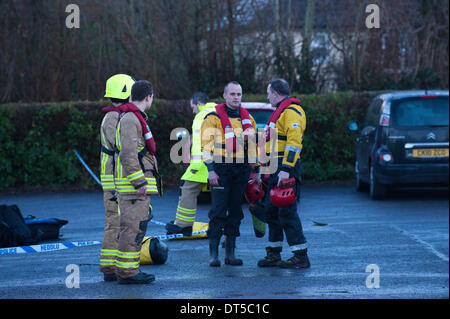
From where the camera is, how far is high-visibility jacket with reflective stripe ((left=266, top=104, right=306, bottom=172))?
25.6 ft

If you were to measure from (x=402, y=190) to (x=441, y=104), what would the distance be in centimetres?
212

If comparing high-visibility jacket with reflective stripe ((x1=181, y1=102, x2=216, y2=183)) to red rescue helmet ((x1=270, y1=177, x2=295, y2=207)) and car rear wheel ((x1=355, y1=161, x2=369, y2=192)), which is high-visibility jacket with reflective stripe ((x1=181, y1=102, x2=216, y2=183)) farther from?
car rear wheel ((x1=355, y1=161, x2=369, y2=192))

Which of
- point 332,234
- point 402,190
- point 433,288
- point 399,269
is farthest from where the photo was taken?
point 402,190

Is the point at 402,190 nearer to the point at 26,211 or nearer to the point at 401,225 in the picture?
the point at 401,225

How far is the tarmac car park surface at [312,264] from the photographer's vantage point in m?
6.82

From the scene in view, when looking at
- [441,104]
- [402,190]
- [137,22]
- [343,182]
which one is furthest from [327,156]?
[137,22]

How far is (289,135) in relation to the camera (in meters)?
7.80

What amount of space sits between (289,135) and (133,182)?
177cm

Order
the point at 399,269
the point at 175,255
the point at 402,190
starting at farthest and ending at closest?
the point at 402,190 < the point at 175,255 < the point at 399,269

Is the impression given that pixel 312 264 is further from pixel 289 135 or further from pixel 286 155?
pixel 289 135

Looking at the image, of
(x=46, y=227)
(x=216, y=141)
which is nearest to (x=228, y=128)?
(x=216, y=141)

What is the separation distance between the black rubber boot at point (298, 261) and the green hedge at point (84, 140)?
28.6ft

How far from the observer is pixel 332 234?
396 inches

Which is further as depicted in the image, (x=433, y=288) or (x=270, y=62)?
(x=270, y=62)
